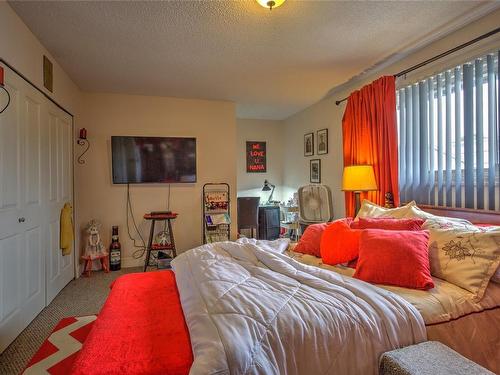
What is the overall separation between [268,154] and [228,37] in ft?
11.3

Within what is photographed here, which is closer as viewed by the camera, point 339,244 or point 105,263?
point 339,244

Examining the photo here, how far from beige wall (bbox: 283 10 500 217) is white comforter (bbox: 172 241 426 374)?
2104mm

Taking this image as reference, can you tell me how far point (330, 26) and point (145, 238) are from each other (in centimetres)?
343

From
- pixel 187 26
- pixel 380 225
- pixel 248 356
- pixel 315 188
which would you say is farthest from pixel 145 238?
pixel 248 356

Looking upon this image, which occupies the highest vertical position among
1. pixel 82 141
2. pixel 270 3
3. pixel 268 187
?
pixel 270 3

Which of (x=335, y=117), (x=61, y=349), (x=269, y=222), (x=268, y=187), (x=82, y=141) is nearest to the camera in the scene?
(x=61, y=349)

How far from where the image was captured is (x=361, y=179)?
9.78ft

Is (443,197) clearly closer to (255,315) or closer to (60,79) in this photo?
(255,315)

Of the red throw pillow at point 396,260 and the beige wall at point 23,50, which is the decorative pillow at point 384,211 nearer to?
the red throw pillow at point 396,260

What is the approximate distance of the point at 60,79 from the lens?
3.08 m

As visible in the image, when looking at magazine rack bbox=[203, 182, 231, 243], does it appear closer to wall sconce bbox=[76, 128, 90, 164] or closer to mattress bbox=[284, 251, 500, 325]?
wall sconce bbox=[76, 128, 90, 164]

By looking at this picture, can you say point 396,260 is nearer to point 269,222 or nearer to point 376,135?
point 376,135

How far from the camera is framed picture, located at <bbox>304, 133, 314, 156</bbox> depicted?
4.70 m

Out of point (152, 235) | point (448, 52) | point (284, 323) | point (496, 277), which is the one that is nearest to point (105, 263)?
point (152, 235)
